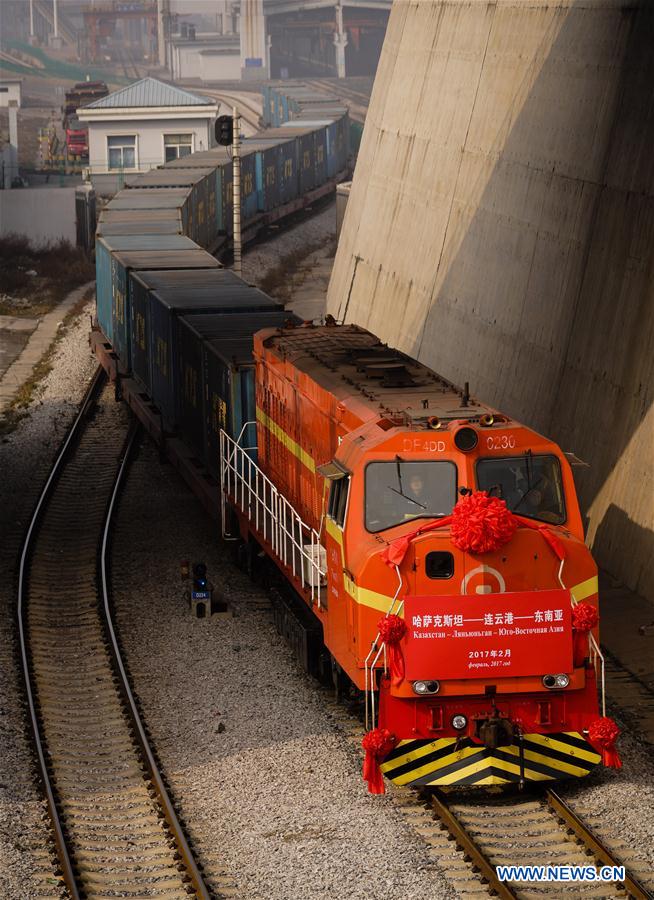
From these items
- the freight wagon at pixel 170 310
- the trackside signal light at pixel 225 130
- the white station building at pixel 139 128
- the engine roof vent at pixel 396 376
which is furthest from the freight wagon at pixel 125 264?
the white station building at pixel 139 128

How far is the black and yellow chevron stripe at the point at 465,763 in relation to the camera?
15.1 metres

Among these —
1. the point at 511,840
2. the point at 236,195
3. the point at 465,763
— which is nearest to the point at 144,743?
the point at 465,763

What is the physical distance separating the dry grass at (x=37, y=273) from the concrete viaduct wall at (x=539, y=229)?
2001cm

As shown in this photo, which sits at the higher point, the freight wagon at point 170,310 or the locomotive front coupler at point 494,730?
the locomotive front coupler at point 494,730

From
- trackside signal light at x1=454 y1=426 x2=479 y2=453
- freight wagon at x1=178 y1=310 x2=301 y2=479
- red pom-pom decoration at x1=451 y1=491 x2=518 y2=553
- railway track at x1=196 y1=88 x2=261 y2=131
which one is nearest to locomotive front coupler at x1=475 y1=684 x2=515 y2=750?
red pom-pom decoration at x1=451 y1=491 x2=518 y2=553

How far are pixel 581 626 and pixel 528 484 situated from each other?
5.35ft

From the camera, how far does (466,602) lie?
1479 cm

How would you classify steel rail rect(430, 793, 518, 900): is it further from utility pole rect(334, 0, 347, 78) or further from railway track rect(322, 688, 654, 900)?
utility pole rect(334, 0, 347, 78)

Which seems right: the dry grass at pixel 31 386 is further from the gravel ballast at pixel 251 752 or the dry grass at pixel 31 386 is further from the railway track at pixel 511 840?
the railway track at pixel 511 840

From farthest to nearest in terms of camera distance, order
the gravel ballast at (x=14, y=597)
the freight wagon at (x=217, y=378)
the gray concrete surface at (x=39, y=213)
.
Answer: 1. the gray concrete surface at (x=39, y=213)
2. the freight wagon at (x=217, y=378)
3. the gravel ballast at (x=14, y=597)

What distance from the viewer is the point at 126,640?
69.1 ft

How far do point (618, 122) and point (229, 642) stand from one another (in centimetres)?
1196

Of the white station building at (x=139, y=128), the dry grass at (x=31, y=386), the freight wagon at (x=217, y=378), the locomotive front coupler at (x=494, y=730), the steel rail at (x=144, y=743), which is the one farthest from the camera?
the white station building at (x=139, y=128)

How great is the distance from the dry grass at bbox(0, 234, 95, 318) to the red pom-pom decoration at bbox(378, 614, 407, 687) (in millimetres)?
41060
